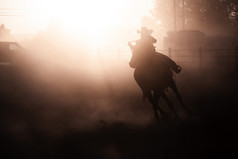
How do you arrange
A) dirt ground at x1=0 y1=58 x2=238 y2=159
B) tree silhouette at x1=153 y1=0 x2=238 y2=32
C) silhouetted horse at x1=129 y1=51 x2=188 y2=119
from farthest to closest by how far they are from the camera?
tree silhouette at x1=153 y1=0 x2=238 y2=32 < silhouetted horse at x1=129 y1=51 x2=188 y2=119 < dirt ground at x1=0 y1=58 x2=238 y2=159

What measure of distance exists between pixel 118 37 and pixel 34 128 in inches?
4688

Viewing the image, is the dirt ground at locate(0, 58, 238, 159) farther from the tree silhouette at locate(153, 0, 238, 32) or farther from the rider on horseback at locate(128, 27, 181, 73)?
the tree silhouette at locate(153, 0, 238, 32)

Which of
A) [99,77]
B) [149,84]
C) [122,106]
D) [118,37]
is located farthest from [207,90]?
[118,37]

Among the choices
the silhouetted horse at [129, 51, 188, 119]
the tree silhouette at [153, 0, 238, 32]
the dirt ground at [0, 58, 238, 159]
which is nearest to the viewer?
the dirt ground at [0, 58, 238, 159]

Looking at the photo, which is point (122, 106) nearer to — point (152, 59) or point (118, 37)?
point (152, 59)

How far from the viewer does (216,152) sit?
572 centimetres

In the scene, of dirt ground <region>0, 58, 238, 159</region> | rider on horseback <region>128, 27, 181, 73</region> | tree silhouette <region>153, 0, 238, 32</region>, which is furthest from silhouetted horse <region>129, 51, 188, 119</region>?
tree silhouette <region>153, 0, 238, 32</region>

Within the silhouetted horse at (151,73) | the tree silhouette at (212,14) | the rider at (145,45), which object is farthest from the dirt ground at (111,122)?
the tree silhouette at (212,14)

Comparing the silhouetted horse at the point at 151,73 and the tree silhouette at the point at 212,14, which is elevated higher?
the tree silhouette at the point at 212,14

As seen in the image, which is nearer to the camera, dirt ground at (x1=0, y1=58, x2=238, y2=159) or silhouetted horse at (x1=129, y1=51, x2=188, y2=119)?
dirt ground at (x1=0, y1=58, x2=238, y2=159)

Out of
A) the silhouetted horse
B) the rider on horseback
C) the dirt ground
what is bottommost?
the dirt ground

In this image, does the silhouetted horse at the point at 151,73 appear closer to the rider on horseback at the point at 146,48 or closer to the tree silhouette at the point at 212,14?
the rider on horseback at the point at 146,48

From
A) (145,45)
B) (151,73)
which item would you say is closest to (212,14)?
(145,45)

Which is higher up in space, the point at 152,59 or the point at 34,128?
the point at 152,59
